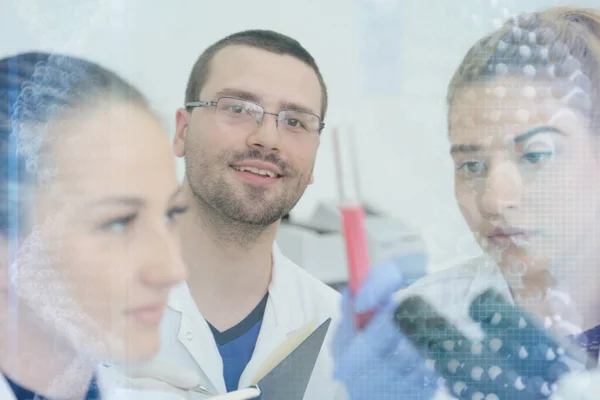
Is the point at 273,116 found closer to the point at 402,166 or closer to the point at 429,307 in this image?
the point at 402,166

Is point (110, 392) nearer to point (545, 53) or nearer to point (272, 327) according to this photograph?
point (272, 327)

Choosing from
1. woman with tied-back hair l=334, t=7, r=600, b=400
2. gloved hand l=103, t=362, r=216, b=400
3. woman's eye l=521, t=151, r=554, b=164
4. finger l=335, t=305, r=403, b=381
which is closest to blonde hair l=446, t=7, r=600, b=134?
woman with tied-back hair l=334, t=7, r=600, b=400

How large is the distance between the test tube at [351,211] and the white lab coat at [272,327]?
6 cm

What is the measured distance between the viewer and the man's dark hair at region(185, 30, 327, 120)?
1.23 metres

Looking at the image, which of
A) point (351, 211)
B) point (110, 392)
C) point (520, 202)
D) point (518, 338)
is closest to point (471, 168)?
point (520, 202)

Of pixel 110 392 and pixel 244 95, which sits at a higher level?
pixel 244 95

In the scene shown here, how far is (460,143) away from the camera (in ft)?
4.13

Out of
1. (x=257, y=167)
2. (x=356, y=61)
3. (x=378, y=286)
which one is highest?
(x=356, y=61)

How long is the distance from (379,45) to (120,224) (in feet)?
2.17

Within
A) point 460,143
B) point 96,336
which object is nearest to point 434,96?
point 460,143

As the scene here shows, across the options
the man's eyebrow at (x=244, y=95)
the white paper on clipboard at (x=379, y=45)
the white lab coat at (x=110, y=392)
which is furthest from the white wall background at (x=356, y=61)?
the white lab coat at (x=110, y=392)

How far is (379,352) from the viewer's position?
1263 mm

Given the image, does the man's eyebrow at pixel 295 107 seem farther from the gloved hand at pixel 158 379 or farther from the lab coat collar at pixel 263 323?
the gloved hand at pixel 158 379

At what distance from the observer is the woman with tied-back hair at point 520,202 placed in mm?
1252
